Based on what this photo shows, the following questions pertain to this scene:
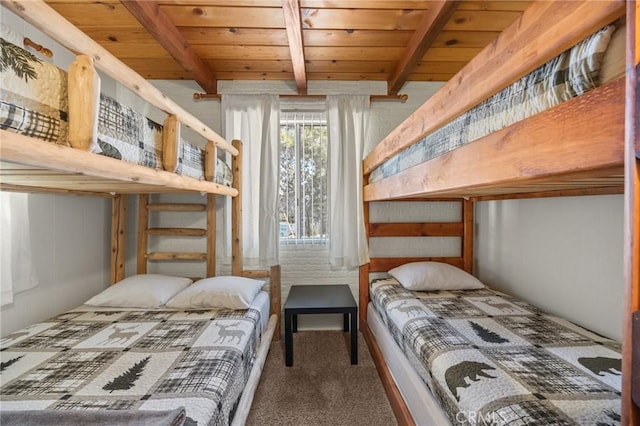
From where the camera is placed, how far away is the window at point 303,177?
2.65 m

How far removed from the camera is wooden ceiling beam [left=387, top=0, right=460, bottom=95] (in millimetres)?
1557

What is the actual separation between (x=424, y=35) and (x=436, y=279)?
1677 mm

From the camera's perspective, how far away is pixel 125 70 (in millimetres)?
1022

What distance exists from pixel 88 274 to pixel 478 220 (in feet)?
10.9

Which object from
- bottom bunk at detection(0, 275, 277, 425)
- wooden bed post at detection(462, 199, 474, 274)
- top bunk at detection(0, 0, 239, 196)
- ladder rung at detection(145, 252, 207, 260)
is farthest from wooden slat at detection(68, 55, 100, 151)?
wooden bed post at detection(462, 199, 474, 274)

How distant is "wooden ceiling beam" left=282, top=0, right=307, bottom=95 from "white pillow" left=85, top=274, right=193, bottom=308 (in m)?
1.87

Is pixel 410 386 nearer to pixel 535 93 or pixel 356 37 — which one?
pixel 535 93

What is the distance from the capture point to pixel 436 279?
217 centimetres

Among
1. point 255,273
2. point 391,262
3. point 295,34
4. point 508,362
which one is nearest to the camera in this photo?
point 508,362

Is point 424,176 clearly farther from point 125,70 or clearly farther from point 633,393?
point 125,70

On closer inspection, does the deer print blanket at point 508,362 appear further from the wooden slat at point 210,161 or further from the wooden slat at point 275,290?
the wooden slat at point 210,161

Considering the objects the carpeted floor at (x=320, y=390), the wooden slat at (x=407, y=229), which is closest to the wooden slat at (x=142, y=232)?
the carpeted floor at (x=320, y=390)

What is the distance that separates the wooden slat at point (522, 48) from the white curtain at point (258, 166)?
155cm

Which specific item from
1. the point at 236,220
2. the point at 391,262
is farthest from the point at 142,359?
the point at 391,262
